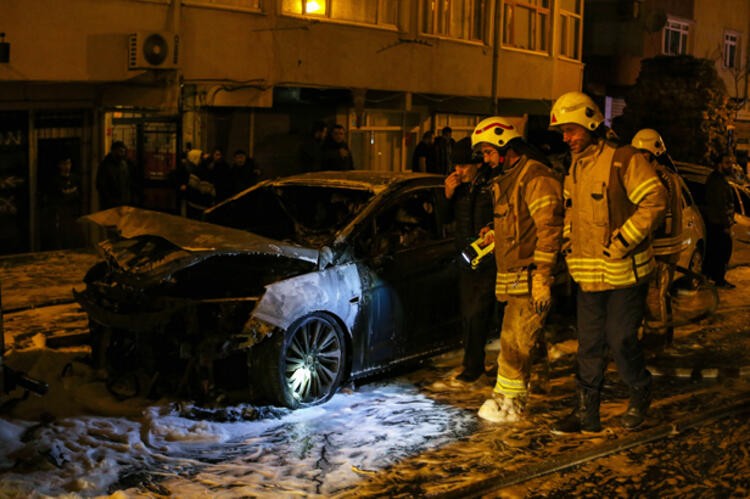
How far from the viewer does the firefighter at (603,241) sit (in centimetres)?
623

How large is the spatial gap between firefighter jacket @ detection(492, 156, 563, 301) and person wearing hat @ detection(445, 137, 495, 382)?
2.07ft

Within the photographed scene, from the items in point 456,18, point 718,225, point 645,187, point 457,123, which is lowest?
point 718,225

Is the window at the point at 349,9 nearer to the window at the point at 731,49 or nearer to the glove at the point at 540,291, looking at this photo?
the glove at the point at 540,291

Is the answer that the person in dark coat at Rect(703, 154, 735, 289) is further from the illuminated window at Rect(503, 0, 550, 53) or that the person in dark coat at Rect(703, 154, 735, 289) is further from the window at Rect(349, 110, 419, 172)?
the illuminated window at Rect(503, 0, 550, 53)

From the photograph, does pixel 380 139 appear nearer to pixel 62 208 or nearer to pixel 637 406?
pixel 62 208

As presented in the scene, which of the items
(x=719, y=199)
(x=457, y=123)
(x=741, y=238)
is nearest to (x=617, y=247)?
(x=719, y=199)

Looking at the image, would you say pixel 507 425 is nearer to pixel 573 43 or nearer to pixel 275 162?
pixel 275 162

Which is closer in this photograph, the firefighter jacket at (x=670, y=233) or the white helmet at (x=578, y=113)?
the white helmet at (x=578, y=113)

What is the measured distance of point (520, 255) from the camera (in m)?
6.84

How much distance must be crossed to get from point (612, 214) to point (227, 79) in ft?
36.1

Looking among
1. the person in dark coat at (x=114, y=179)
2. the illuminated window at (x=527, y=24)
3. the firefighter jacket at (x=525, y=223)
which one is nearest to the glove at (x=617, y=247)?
the firefighter jacket at (x=525, y=223)

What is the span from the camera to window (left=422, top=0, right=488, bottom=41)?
20609 millimetres

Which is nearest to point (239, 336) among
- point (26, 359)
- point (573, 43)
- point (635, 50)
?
point (26, 359)

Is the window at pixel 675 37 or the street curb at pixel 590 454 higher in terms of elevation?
the window at pixel 675 37
